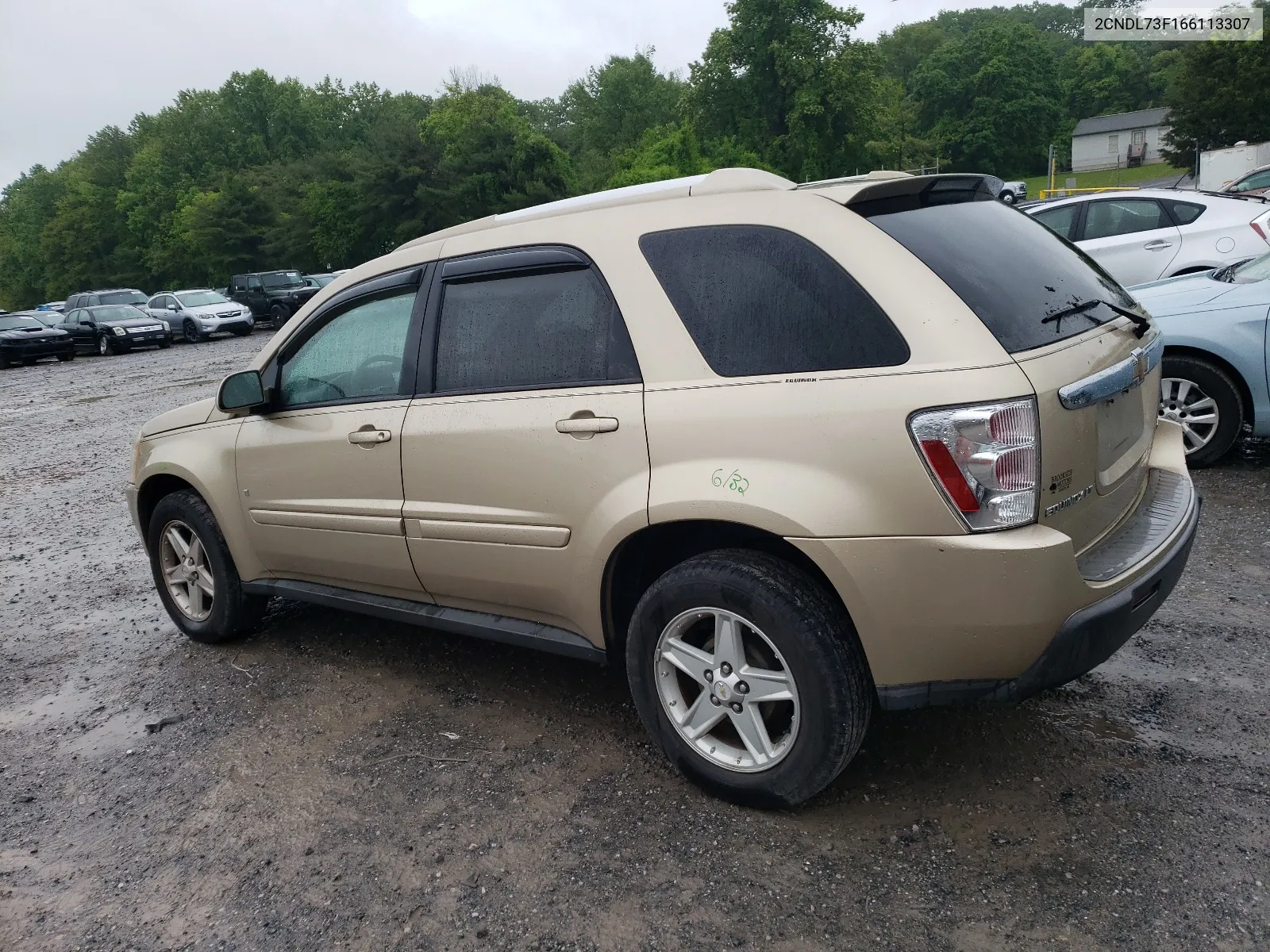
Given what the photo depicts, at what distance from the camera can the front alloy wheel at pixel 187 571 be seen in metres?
4.81

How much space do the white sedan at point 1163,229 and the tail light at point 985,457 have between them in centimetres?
778

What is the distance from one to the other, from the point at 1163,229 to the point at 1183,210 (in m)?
0.30

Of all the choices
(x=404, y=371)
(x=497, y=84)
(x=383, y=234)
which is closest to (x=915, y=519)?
(x=404, y=371)

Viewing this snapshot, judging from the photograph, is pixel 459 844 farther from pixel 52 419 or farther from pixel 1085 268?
pixel 52 419

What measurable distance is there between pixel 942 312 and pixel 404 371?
2.07m

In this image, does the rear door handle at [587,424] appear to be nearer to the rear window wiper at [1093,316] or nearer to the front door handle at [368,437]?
the front door handle at [368,437]

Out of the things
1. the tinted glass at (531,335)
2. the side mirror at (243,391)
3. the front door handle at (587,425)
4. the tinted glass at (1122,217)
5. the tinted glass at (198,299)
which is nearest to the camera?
the front door handle at (587,425)

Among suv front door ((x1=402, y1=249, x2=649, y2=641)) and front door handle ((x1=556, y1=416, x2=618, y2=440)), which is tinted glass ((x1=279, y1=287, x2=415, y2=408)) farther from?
front door handle ((x1=556, y1=416, x2=618, y2=440))

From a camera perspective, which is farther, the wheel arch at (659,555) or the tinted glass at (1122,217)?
the tinted glass at (1122,217)

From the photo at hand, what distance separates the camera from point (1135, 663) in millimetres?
3830

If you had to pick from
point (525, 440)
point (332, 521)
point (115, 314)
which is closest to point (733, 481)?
point (525, 440)

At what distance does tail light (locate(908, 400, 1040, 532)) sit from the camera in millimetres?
2531

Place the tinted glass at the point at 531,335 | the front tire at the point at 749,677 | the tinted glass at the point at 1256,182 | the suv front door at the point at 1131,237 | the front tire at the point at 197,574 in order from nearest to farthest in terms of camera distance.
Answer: the front tire at the point at 749,677, the tinted glass at the point at 531,335, the front tire at the point at 197,574, the suv front door at the point at 1131,237, the tinted glass at the point at 1256,182

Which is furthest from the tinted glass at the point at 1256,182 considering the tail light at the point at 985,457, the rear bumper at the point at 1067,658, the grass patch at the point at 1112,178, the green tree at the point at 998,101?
the green tree at the point at 998,101
